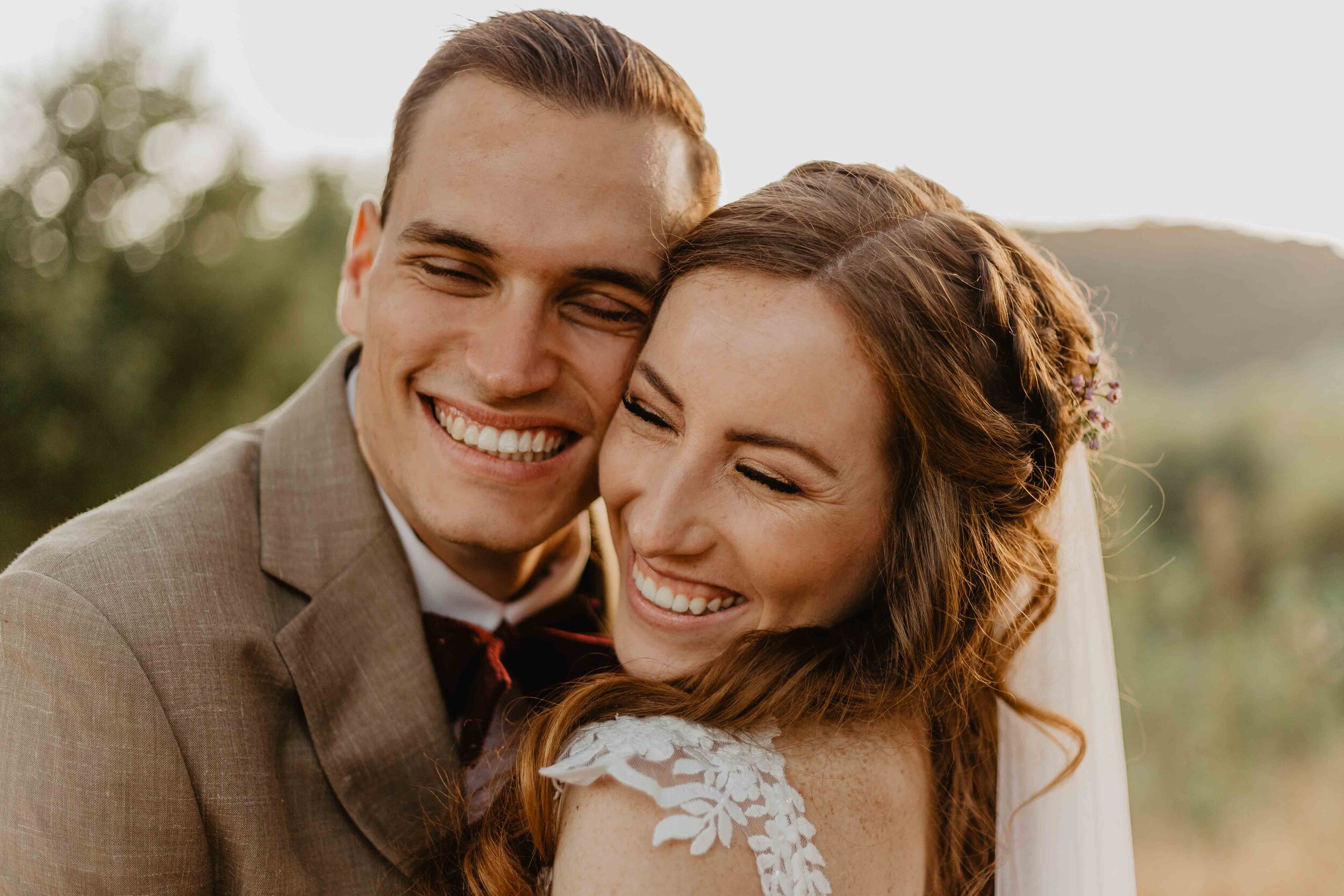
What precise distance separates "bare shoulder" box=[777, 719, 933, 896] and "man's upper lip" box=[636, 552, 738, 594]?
416mm

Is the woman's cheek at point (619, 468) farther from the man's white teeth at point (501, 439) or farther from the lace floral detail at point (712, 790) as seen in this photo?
the lace floral detail at point (712, 790)

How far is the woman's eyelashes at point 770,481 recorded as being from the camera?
7.30 ft

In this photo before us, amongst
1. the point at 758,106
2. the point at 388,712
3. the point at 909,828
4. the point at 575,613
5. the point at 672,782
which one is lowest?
the point at 575,613

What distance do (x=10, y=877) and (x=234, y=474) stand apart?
0.98m

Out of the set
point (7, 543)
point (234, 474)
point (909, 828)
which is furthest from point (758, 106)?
point (7, 543)

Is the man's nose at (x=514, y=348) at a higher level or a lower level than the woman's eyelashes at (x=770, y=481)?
higher

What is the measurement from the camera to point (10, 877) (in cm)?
190

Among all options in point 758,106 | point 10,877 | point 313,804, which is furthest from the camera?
point 758,106

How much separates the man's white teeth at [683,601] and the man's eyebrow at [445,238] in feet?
2.95

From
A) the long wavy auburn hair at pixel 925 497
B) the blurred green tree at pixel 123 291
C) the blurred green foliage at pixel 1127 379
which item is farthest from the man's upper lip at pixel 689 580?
the blurred green tree at pixel 123 291

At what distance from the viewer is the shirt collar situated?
2852mm

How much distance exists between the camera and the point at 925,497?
2.34 m

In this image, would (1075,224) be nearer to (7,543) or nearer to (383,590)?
(383,590)

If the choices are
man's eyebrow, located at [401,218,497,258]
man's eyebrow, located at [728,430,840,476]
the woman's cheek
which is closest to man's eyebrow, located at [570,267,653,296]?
man's eyebrow, located at [401,218,497,258]
